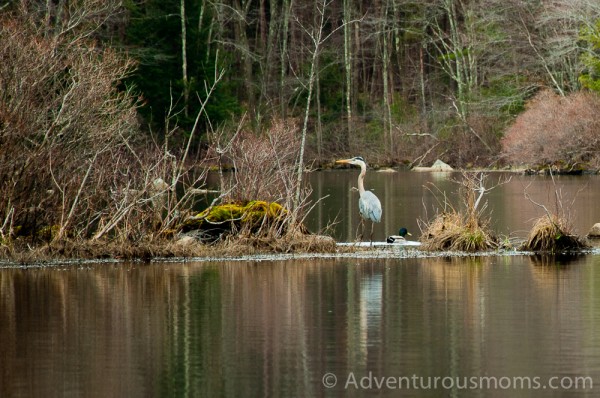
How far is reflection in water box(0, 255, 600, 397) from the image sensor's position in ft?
Result: 35.2

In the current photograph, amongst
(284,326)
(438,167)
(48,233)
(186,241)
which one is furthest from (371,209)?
(438,167)

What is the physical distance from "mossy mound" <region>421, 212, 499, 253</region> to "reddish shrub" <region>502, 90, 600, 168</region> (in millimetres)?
32464

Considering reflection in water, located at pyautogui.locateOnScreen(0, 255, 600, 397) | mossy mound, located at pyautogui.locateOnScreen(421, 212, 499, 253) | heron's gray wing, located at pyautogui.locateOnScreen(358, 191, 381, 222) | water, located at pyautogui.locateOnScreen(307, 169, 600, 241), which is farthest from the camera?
water, located at pyautogui.locateOnScreen(307, 169, 600, 241)

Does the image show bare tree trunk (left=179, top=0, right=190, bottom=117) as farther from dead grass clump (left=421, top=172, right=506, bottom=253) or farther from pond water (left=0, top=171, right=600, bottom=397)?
pond water (left=0, top=171, right=600, bottom=397)

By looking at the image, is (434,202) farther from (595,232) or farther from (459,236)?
(459,236)

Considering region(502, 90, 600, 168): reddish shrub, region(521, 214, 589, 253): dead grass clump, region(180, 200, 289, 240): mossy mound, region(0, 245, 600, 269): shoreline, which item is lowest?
region(0, 245, 600, 269): shoreline

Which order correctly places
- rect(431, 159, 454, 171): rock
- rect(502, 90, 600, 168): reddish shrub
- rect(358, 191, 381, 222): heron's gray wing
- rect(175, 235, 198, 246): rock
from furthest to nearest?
rect(431, 159, 454, 171): rock
rect(502, 90, 600, 168): reddish shrub
rect(358, 191, 381, 222): heron's gray wing
rect(175, 235, 198, 246): rock

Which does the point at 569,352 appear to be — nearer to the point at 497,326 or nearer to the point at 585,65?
the point at 497,326

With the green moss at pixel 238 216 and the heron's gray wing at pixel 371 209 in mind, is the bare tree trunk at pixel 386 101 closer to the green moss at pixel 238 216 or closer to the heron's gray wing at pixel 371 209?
the heron's gray wing at pixel 371 209

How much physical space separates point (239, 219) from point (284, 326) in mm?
8350

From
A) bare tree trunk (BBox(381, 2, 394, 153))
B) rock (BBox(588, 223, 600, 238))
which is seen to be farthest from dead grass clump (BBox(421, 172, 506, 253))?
bare tree trunk (BBox(381, 2, 394, 153))

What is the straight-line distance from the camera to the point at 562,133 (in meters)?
53.8

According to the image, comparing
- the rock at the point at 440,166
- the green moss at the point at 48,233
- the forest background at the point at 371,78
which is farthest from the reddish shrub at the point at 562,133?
the green moss at the point at 48,233

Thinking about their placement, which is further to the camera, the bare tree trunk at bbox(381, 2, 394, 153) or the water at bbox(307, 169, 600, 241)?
the bare tree trunk at bbox(381, 2, 394, 153)
